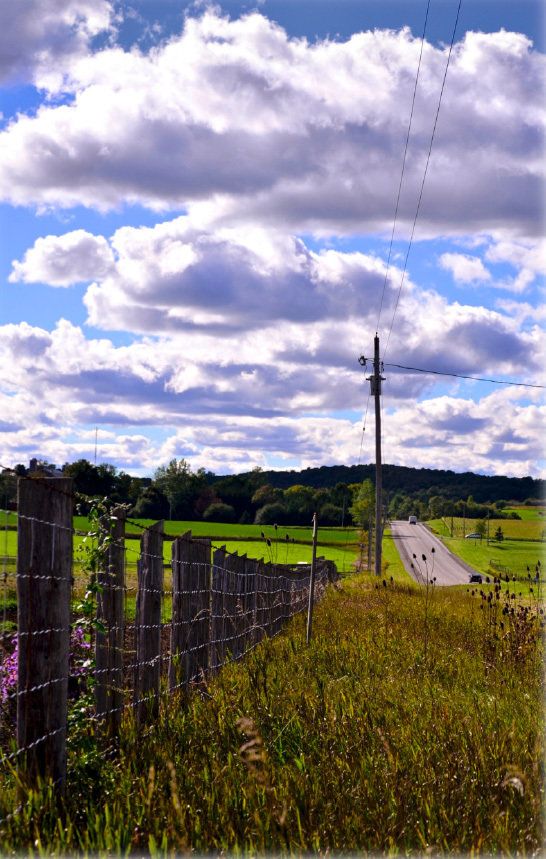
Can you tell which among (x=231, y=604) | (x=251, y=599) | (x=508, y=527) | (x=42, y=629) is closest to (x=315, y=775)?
(x=42, y=629)

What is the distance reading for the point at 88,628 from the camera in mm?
4879

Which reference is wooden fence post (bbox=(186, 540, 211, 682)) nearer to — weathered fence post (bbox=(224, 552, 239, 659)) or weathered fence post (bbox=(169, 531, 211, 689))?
weathered fence post (bbox=(169, 531, 211, 689))

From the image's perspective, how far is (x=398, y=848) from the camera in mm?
3371

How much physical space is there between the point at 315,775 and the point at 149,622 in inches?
72.5

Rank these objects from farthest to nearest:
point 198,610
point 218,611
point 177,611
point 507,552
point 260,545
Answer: point 507,552 → point 260,545 → point 218,611 → point 198,610 → point 177,611

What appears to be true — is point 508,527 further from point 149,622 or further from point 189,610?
point 149,622

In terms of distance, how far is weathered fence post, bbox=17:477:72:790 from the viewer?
152 inches

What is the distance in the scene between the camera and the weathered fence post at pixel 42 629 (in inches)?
152

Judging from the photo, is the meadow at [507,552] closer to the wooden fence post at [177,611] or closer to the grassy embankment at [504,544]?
the grassy embankment at [504,544]

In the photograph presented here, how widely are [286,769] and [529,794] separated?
1.20 m

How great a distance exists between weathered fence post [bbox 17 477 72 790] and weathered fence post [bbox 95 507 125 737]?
68cm

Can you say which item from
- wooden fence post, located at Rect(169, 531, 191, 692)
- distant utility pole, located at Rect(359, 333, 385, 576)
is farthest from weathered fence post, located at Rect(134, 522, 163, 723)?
distant utility pole, located at Rect(359, 333, 385, 576)

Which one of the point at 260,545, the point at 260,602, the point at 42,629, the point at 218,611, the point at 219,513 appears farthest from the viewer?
the point at 219,513

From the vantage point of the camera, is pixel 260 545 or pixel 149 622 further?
pixel 260 545
